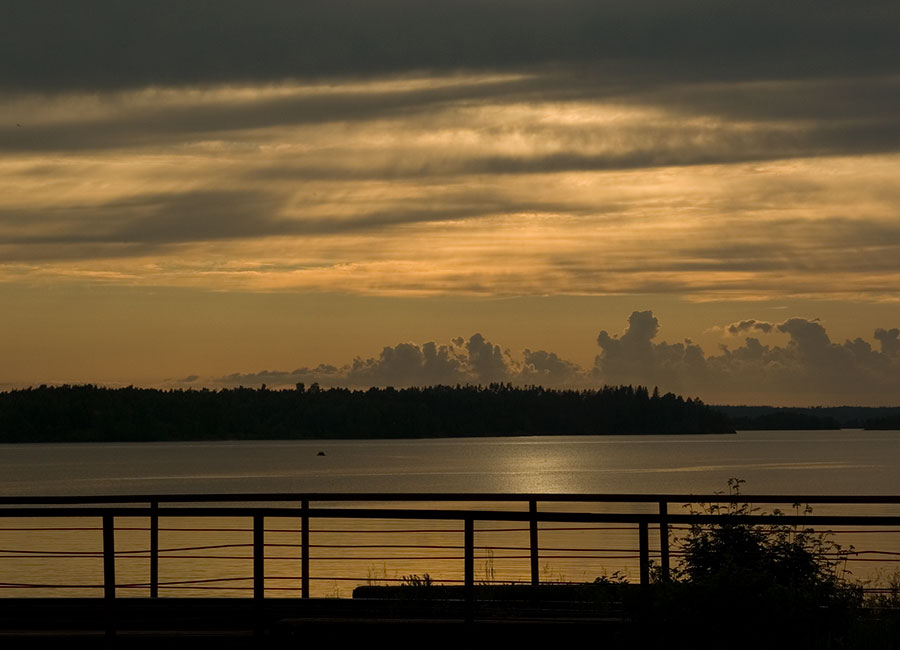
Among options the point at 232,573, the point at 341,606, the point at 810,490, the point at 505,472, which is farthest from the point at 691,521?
the point at 505,472

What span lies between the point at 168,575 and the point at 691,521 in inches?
1190

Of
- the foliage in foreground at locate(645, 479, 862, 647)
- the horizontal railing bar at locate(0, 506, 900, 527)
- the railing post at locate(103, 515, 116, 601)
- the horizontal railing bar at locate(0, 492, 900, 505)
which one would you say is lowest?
the foliage in foreground at locate(645, 479, 862, 647)

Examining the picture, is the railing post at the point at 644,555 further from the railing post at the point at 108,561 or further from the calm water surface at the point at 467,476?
the calm water surface at the point at 467,476

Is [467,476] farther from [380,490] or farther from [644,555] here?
[644,555]

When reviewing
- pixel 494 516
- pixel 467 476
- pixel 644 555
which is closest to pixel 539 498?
pixel 644 555

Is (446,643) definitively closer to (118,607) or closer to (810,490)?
(118,607)

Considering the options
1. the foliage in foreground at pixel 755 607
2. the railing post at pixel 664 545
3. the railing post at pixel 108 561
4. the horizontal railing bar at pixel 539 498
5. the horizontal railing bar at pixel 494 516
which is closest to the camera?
the foliage in foreground at pixel 755 607

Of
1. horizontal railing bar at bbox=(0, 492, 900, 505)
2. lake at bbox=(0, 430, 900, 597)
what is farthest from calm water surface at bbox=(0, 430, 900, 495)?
Result: horizontal railing bar at bbox=(0, 492, 900, 505)

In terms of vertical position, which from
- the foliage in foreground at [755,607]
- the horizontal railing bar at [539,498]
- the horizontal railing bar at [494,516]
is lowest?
the foliage in foreground at [755,607]

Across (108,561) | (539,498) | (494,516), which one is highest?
(539,498)

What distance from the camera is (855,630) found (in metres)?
10.7

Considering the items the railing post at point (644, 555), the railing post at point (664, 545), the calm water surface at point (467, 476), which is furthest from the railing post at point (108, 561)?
the calm water surface at point (467, 476)

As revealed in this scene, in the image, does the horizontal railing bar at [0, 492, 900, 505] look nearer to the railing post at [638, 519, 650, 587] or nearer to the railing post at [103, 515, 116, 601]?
the railing post at [103, 515, 116, 601]

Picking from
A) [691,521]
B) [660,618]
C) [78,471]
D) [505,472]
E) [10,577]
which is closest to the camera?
[660,618]
